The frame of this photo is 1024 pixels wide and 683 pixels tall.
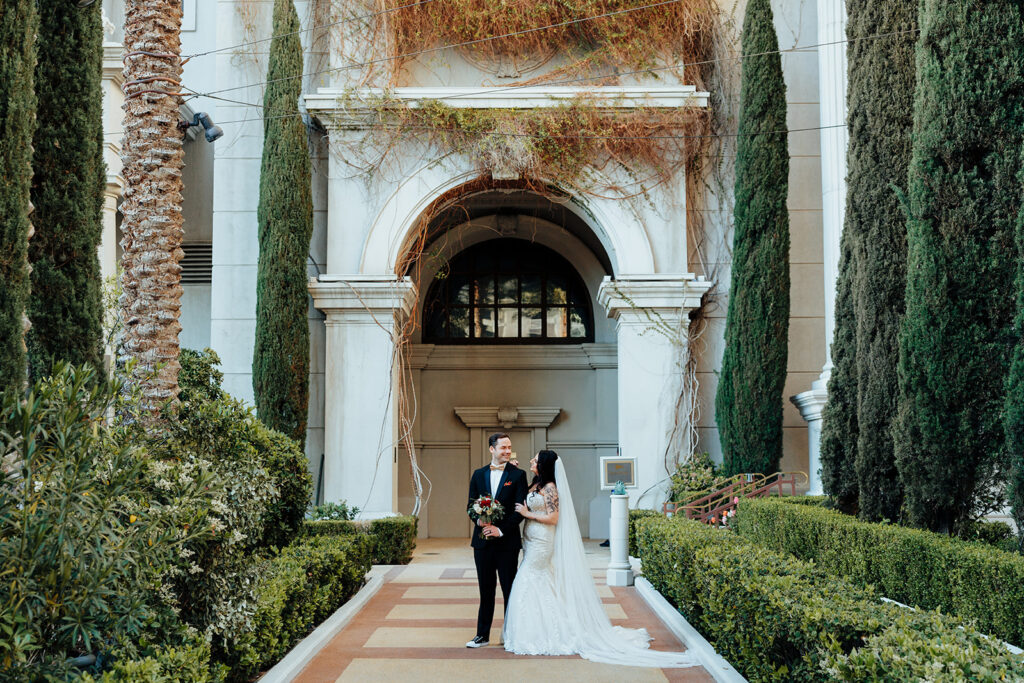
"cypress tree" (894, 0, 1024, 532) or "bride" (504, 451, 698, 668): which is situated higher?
"cypress tree" (894, 0, 1024, 532)

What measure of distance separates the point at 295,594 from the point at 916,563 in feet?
16.6

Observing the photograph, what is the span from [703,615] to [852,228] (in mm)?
4494

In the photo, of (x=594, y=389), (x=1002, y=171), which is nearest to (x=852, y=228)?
(x=1002, y=171)

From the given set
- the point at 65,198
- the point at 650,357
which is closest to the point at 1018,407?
the point at 65,198

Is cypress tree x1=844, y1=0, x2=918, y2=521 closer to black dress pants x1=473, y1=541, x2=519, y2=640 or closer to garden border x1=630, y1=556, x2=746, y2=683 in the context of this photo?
garden border x1=630, y1=556, x2=746, y2=683

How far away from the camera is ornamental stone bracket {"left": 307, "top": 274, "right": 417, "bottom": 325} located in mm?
17203

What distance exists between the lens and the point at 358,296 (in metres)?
17.2

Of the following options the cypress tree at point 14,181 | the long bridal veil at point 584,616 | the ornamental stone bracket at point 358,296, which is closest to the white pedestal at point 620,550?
the long bridal veil at point 584,616

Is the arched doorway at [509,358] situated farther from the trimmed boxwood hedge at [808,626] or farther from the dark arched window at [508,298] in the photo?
the trimmed boxwood hedge at [808,626]

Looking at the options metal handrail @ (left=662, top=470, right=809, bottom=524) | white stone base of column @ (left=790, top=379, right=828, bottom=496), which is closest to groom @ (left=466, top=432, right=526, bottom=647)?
metal handrail @ (left=662, top=470, right=809, bottom=524)

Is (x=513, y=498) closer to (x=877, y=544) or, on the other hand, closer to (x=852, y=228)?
(x=877, y=544)

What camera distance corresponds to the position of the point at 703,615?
8.51 metres

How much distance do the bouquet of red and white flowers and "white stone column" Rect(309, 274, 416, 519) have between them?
8.21 metres

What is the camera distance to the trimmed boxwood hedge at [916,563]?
7.00 m
